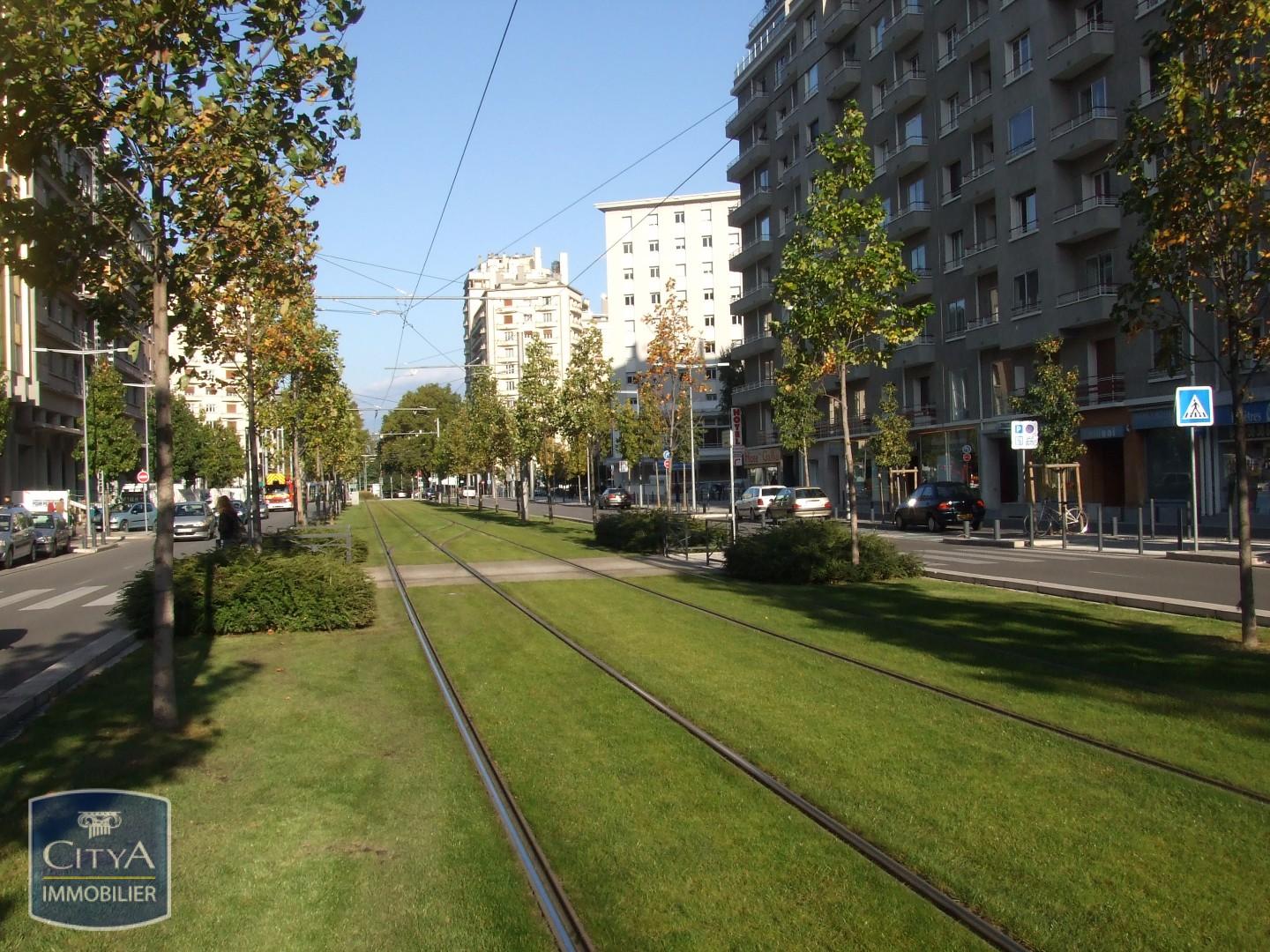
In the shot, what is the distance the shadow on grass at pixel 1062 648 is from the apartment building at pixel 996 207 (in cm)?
1923

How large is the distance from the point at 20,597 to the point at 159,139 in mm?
16561

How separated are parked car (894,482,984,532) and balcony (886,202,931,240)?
51.9 ft

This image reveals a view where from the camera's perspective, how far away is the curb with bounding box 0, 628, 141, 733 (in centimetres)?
873

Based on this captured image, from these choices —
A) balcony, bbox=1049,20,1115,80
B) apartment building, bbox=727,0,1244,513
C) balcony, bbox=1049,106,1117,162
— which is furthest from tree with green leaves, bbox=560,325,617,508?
balcony, bbox=1049,20,1115,80

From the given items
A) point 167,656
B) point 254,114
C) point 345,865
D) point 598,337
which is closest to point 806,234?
point 254,114

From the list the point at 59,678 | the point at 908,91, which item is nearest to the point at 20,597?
the point at 59,678

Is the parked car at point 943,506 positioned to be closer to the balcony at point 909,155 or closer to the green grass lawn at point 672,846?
the balcony at point 909,155

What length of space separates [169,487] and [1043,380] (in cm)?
2980

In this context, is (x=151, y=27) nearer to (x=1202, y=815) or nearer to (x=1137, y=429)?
(x=1202, y=815)

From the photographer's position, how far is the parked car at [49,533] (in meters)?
35.4

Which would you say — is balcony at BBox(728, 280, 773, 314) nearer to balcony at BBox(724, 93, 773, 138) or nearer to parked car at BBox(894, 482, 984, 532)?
balcony at BBox(724, 93, 773, 138)

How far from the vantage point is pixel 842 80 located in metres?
54.9

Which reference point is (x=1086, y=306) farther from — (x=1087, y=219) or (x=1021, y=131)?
(x=1021, y=131)

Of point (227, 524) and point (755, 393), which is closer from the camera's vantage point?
point (227, 524)
